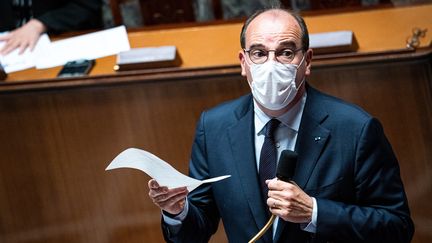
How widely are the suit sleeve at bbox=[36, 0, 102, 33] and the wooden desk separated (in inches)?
8.7

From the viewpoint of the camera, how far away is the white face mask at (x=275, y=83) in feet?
3.59

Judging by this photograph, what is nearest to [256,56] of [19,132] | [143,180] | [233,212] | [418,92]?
[233,212]

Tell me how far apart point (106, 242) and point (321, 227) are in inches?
33.5

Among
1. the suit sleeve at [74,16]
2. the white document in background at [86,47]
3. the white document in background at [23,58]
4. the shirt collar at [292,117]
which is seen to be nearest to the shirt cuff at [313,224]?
the shirt collar at [292,117]

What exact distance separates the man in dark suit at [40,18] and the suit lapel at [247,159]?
0.87 meters

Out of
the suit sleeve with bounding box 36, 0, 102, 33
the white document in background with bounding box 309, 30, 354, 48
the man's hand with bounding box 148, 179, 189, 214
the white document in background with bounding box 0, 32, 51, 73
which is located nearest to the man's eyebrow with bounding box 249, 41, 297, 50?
the man's hand with bounding box 148, 179, 189, 214

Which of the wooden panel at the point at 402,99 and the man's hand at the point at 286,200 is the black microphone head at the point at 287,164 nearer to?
the man's hand at the point at 286,200

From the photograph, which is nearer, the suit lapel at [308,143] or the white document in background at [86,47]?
the suit lapel at [308,143]

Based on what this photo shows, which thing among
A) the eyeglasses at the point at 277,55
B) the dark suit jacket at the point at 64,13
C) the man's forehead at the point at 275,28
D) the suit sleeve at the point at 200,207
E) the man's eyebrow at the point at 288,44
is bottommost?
the suit sleeve at the point at 200,207

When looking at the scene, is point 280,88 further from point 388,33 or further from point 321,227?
point 388,33

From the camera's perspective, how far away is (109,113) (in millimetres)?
1730

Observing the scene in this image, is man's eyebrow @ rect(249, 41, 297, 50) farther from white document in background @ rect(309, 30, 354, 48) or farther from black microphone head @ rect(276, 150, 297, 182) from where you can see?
white document in background @ rect(309, 30, 354, 48)

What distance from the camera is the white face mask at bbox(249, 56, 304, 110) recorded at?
1094 millimetres

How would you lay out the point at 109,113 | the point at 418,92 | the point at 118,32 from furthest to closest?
1. the point at 118,32
2. the point at 109,113
3. the point at 418,92
